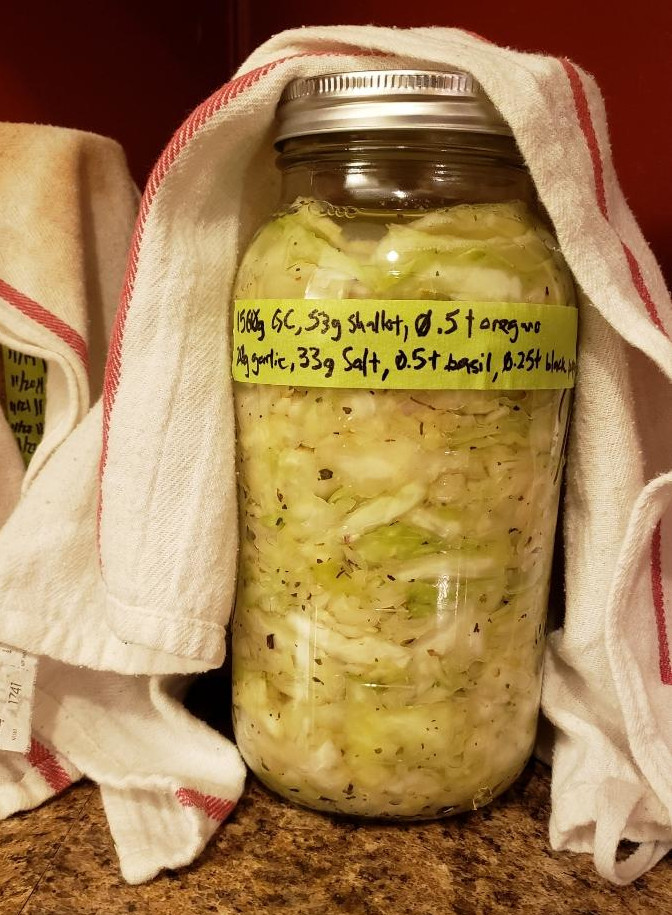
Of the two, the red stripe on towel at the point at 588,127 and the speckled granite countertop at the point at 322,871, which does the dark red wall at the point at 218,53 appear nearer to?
the red stripe on towel at the point at 588,127

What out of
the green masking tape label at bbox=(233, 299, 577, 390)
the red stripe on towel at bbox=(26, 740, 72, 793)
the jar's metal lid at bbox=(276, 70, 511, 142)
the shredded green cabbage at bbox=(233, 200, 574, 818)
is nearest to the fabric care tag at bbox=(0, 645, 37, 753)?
the red stripe on towel at bbox=(26, 740, 72, 793)

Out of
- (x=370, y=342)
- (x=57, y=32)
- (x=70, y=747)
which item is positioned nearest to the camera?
(x=370, y=342)

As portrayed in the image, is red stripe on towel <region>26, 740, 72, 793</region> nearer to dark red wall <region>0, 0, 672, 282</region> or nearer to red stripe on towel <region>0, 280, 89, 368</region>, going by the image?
red stripe on towel <region>0, 280, 89, 368</region>

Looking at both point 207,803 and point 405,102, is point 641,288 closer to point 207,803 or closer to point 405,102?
point 405,102

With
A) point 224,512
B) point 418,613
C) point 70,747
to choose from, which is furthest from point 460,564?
point 70,747

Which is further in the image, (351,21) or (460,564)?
(351,21)

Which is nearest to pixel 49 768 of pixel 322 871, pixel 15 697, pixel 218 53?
pixel 15 697

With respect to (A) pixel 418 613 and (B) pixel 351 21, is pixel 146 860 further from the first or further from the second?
(B) pixel 351 21
